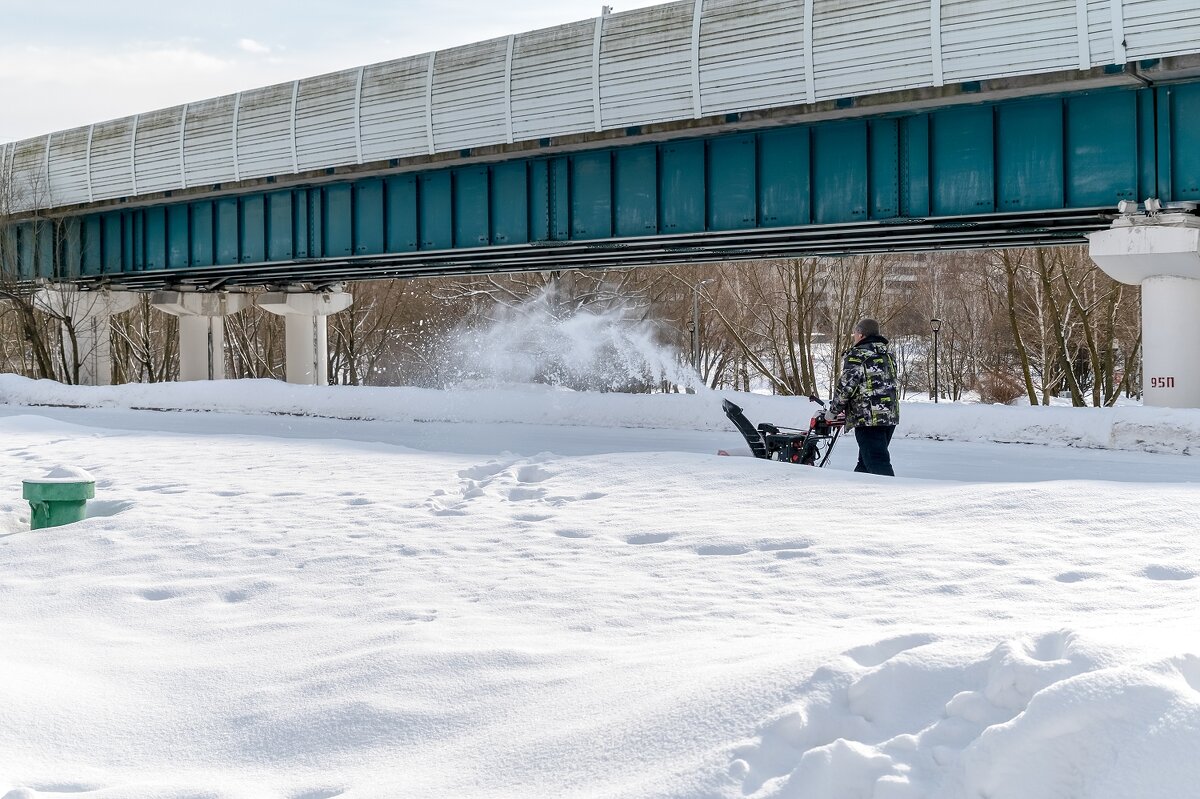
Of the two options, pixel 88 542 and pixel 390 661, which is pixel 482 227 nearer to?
pixel 88 542

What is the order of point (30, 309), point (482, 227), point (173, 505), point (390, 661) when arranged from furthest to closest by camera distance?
point (30, 309)
point (482, 227)
point (173, 505)
point (390, 661)

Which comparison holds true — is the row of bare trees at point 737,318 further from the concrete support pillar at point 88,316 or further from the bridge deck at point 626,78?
the bridge deck at point 626,78

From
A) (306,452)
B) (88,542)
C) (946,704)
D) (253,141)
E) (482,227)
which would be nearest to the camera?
(946,704)

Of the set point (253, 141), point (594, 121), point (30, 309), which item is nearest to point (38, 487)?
point (594, 121)

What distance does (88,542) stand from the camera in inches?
329

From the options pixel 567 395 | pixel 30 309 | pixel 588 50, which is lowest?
pixel 567 395

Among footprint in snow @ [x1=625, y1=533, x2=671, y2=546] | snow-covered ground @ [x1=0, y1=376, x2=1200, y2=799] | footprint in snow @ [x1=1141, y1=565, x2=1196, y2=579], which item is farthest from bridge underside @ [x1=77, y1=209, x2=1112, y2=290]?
footprint in snow @ [x1=1141, y1=565, x2=1196, y2=579]

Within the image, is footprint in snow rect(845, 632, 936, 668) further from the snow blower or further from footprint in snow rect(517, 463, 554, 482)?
the snow blower

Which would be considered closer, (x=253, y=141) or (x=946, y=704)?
(x=946, y=704)

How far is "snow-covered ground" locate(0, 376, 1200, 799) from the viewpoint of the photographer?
3.61m

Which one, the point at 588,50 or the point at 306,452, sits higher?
the point at 588,50

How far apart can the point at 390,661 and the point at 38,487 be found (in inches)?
226

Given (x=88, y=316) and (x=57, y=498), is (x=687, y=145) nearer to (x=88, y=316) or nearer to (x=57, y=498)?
(x=57, y=498)

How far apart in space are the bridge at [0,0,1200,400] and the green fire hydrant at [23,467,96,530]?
16523 mm
